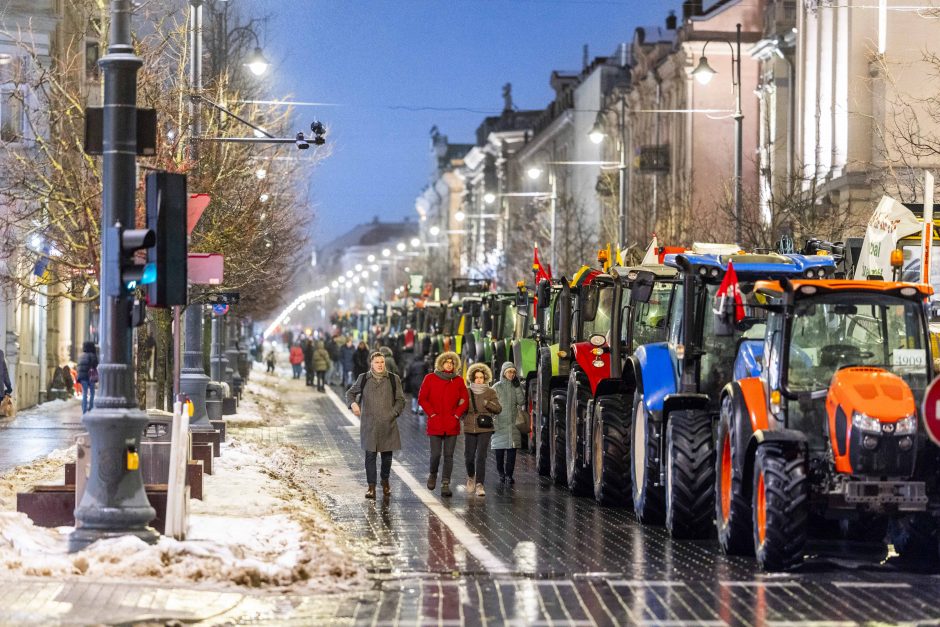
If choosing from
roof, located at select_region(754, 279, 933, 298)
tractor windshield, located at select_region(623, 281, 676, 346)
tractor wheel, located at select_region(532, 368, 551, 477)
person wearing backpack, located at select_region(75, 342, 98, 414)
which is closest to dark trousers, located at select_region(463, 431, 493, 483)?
tractor windshield, located at select_region(623, 281, 676, 346)

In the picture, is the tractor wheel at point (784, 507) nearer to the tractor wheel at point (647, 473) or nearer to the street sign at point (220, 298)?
the tractor wheel at point (647, 473)

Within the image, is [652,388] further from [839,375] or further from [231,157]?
[231,157]

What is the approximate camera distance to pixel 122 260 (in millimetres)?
14625

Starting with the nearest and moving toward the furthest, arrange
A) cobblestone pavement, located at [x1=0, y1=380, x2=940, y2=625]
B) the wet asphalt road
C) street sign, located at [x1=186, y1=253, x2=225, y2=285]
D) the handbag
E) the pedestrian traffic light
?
cobblestone pavement, located at [x1=0, y1=380, x2=940, y2=625], the wet asphalt road, the pedestrian traffic light, street sign, located at [x1=186, y1=253, x2=225, y2=285], the handbag

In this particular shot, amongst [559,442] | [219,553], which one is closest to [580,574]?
[219,553]

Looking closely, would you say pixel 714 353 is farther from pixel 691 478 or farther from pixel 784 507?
pixel 784 507

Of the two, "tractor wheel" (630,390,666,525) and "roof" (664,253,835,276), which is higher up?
"roof" (664,253,835,276)

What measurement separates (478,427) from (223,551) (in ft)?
27.8

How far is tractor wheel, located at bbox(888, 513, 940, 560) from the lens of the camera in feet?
52.6

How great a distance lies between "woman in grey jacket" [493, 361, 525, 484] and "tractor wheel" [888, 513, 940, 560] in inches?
314

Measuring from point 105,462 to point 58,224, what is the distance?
12.0 meters

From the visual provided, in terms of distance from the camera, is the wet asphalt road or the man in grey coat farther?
the man in grey coat

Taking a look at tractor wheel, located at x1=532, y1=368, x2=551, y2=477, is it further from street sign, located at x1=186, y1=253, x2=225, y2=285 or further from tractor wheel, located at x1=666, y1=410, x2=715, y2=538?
tractor wheel, located at x1=666, y1=410, x2=715, y2=538

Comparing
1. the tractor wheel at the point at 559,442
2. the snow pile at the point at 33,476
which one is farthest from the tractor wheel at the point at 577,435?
the snow pile at the point at 33,476
